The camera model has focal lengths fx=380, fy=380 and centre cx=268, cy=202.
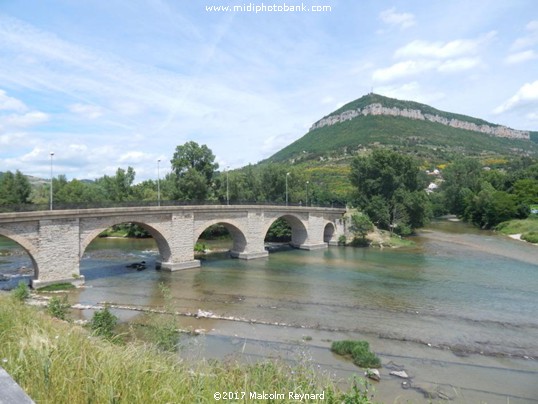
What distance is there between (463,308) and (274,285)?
10.9 metres

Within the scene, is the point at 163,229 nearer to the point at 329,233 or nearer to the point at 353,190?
the point at 329,233

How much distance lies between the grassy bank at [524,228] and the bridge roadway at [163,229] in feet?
69.2

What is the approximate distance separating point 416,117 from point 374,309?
151m

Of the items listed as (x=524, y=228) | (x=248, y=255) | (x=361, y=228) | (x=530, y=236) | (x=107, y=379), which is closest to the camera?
(x=107, y=379)

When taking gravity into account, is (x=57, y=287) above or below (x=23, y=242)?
below

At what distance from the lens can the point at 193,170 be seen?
147ft

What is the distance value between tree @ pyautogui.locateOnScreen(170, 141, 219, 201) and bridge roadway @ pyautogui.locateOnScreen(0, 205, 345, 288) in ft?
38.0

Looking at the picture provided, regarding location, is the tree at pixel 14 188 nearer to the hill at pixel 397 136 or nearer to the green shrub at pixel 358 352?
the green shrub at pixel 358 352

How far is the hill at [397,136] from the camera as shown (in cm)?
12012

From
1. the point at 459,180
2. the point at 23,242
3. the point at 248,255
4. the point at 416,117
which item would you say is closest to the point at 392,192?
the point at 248,255

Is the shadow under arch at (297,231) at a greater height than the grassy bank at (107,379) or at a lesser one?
lesser

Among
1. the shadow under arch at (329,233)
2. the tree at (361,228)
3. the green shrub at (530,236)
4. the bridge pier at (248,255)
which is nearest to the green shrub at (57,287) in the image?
the bridge pier at (248,255)

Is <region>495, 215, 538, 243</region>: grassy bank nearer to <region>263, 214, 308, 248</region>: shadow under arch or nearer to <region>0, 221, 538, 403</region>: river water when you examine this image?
<region>0, 221, 538, 403</region>: river water

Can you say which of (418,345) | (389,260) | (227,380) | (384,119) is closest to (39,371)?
(227,380)
